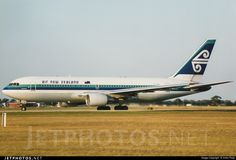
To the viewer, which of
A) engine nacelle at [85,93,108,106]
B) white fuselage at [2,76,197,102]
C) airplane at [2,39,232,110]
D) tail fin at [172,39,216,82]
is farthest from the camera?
tail fin at [172,39,216,82]

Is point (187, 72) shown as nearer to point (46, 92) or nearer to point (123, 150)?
point (46, 92)

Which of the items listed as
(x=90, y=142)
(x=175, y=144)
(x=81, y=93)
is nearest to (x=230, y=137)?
(x=175, y=144)

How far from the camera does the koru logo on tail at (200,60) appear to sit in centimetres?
6122

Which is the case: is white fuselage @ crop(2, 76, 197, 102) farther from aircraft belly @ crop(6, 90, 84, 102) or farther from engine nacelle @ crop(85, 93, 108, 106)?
engine nacelle @ crop(85, 93, 108, 106)

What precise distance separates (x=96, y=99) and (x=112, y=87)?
11.6ft

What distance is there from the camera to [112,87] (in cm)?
5734

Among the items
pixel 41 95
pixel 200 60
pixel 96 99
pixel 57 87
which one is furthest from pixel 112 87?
pixel 200 60

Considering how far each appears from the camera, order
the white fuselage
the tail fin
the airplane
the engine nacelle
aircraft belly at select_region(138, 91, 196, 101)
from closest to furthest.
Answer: the engine nacelle → the white fuselage → the airplane → aircraft belly at select_region(138, 91, 196, 101) → the tail fin

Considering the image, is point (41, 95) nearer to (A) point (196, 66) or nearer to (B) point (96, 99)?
(B) point (96, 99)

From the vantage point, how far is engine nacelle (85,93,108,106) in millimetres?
54344

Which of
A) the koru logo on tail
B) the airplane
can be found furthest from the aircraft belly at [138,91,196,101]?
the koru logo on tail

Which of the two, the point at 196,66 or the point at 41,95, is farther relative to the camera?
the point at 196,66

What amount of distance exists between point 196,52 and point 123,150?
156ft

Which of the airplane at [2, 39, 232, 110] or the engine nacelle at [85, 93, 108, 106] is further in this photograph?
the airplane at [2, 39, 232, 110]
